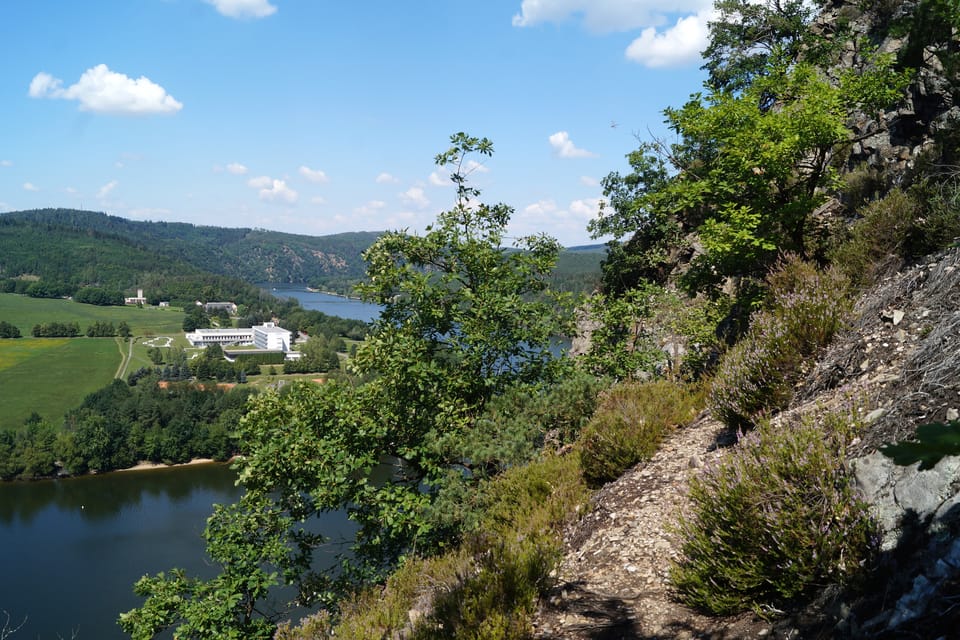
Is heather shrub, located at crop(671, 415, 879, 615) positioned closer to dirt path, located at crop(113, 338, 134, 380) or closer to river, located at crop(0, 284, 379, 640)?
river, located at crop(0, 284, 379, 640)

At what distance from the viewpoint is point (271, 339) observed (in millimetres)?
124625

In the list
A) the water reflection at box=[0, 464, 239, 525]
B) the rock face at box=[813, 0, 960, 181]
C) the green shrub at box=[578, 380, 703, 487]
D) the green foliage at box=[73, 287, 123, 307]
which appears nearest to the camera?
the green shrub at box=[578, 380, 703, 487]

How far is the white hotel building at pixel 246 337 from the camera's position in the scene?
12450 centimetres

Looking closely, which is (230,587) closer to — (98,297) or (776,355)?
A: (776,355)

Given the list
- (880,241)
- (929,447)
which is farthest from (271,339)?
(929,447)

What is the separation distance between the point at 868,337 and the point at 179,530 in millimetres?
51729

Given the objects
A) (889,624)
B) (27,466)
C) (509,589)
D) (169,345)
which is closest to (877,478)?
(889,624)

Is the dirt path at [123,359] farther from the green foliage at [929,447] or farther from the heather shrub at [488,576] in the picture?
the green foliage at [929,447]

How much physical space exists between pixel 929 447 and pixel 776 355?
4.74 m

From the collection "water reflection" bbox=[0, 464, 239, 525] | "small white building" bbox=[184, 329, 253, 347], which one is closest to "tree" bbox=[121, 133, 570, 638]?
"water reflection" bbox=[0, 464, 239, 525]

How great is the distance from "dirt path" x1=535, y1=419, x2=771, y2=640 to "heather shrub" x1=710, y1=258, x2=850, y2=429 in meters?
0.47

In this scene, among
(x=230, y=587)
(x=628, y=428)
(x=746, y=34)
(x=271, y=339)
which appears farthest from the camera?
(x=271, y=339)

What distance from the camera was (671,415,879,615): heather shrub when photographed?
2.99 metres

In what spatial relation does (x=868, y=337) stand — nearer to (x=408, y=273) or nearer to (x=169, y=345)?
(x=408, y=273)
